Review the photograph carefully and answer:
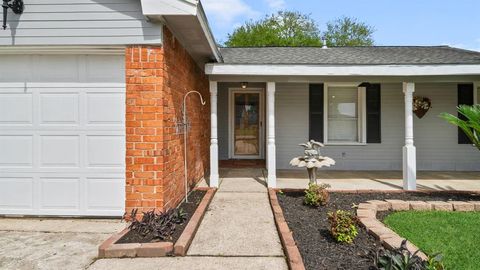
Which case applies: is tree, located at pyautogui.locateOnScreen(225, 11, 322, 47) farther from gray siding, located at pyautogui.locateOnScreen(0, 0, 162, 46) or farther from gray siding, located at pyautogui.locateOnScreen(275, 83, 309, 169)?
gray siding, located at pyautogui.locateOnScreen(0, 0, 162, 46)

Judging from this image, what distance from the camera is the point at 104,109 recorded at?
4465 millimetres

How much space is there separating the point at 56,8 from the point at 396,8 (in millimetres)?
21642

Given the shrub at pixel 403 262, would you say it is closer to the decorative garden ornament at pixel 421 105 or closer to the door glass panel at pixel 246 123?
the decorative garden ornament at pixel 421 105

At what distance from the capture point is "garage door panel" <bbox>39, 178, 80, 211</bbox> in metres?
4.52

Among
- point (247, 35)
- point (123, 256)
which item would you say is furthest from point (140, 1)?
point (247, 35)

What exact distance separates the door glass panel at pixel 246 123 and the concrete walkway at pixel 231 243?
4217mm

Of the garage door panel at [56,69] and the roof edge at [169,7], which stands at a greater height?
the roof edge at [169,7]

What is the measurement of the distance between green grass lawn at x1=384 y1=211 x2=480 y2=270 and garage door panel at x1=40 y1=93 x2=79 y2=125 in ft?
14.9

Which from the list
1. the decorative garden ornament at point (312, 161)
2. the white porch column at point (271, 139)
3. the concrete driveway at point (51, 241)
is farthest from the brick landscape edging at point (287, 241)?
the concrete driveway at point (51, 241)

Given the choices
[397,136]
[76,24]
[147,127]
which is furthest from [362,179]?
[76,24]

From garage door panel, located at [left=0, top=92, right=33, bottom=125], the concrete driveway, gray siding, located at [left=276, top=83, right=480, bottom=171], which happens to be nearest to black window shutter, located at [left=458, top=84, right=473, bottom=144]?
gray siding, located at [left=276, top=83, right=480, bottom=171]

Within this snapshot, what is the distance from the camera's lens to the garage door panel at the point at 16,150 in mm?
4539

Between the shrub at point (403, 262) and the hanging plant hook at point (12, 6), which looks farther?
the hanging plant hook at point (12, 6)

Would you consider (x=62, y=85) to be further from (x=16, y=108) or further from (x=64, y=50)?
(x=16, y=108)
